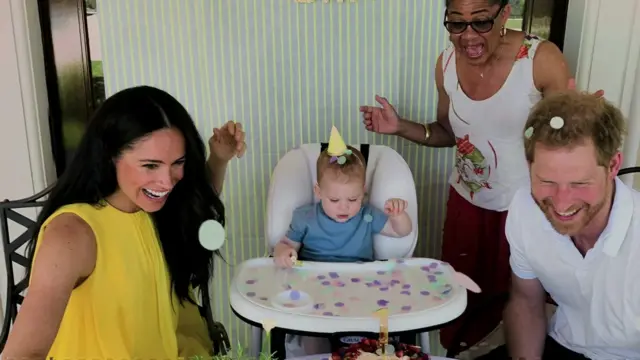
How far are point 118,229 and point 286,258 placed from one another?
391 mm

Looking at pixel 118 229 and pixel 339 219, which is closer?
pixel 118 229

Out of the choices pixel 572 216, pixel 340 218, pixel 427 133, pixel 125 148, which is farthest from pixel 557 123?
pixel 125 148

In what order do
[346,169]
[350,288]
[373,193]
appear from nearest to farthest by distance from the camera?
[350,288]
[346,169]
[373,193]

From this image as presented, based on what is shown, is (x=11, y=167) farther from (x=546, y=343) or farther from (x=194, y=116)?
(x=546, y=343)

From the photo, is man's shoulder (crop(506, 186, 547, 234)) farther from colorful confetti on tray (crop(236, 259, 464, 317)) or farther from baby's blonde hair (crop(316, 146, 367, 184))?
baby's blonde hair (crop(316, 146, 367, 184))

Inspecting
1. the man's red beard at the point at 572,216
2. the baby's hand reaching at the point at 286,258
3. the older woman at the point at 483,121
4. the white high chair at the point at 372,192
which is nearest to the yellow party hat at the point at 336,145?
the white high chair at the point at 372,192

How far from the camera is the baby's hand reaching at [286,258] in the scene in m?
1.54

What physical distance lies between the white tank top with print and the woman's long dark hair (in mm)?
762

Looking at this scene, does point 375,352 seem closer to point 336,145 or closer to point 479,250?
point 336,145

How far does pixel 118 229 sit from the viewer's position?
138cm

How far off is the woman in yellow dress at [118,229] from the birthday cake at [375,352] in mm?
458

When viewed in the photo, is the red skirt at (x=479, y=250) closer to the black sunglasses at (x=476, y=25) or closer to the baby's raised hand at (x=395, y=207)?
the baby's raised hand at (x=395, y=207)

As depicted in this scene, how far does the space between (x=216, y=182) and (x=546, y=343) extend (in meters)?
0.91

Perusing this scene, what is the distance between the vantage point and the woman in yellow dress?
4.18 feet
